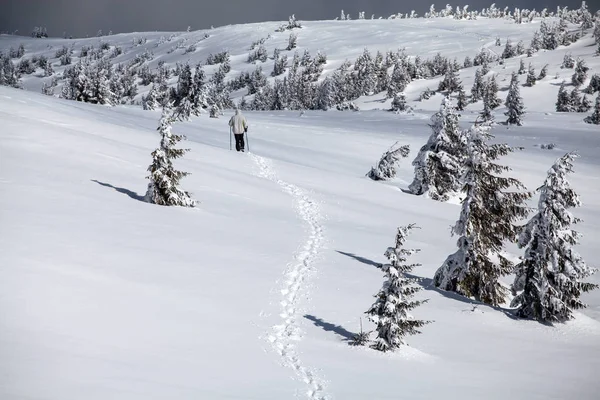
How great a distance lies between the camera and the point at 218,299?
32.4ft

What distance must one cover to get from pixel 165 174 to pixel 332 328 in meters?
8.17

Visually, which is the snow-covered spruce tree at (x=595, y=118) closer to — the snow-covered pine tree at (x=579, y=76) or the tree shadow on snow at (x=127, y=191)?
the snow-covered pine tree at (x=579, y=76)

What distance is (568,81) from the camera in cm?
9081

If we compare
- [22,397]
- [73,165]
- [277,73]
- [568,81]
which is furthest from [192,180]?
[277,73]

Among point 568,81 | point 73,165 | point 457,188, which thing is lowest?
point 457,188

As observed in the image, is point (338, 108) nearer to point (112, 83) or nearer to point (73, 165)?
point (112, 83)

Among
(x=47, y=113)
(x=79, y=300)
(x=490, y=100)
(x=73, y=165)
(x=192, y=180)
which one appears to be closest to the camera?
(x=79, y=300)

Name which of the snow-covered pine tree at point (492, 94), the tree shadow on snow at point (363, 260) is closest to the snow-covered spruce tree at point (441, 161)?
the tree shadow on snow at point (363, 260)

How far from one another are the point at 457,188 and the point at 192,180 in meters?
14.4

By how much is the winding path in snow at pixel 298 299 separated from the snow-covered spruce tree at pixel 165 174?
4.15m

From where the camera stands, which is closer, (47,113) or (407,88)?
(47,113)

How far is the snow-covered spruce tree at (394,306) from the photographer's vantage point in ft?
30.1

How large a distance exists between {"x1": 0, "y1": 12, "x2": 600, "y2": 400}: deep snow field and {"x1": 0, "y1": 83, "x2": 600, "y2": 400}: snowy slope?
38mm

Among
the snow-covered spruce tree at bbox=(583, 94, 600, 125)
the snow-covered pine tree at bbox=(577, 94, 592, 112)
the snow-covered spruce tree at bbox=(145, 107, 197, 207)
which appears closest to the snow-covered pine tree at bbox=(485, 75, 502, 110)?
the snow-covered pine tree at bbox=(577, 94, 592, 112)
